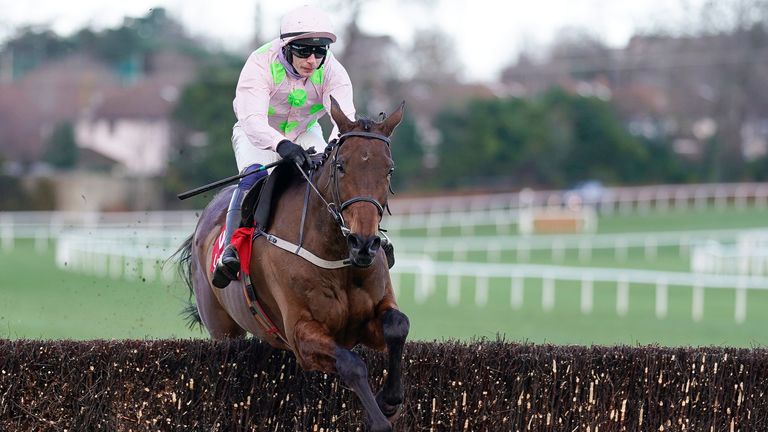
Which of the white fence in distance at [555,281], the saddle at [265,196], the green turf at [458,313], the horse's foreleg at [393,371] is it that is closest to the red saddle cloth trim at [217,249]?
the saddle at [265,196]

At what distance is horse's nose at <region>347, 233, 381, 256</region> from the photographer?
4.64 meters

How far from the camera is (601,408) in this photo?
18.8 feet

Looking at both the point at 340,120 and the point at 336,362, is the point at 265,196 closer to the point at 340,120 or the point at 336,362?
the point at 340,120

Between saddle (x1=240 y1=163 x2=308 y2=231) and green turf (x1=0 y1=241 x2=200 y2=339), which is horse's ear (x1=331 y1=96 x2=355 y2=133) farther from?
green turf (x1=0 y1=241 x2=200 y2=339)

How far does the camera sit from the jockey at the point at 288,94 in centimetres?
552

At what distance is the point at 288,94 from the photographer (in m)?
5.87

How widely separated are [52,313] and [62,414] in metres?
11.2

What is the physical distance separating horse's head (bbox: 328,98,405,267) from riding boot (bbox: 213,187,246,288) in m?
0.78

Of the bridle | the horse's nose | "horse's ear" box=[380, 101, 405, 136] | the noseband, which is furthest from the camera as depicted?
"horse's ear" box=[380, 101, 405, 136]

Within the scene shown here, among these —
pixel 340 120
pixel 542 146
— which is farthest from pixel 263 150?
pixel 542 146

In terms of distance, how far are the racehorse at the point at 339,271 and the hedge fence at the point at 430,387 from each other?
31cm

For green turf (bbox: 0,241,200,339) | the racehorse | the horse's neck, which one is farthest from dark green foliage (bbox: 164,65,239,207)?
the horse's neck

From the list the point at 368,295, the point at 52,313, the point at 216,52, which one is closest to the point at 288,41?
the point at 368,295

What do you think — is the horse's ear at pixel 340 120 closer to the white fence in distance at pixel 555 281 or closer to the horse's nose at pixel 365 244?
the horse's nose at pixel 365 244
